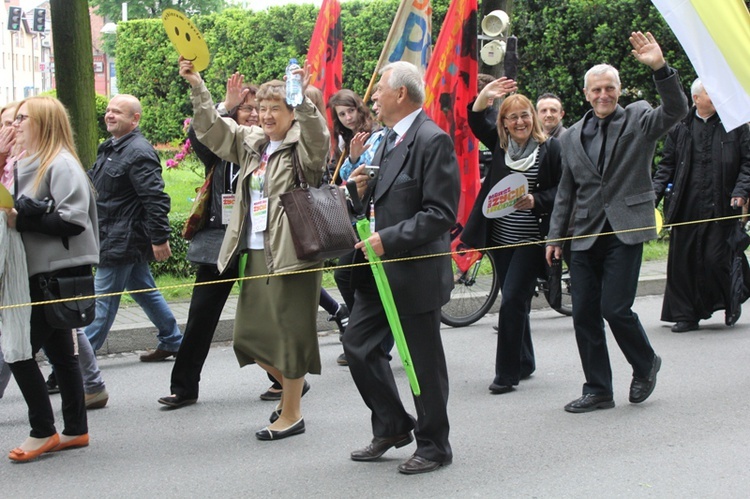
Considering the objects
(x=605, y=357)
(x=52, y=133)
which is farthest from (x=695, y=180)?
(x=52, y=133)

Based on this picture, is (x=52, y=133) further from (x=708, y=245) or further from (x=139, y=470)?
(x=708, y=245)

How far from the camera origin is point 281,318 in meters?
5.32

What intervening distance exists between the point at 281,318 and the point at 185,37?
1.47 meters

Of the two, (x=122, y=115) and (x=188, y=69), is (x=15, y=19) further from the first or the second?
(x=188, y=69)

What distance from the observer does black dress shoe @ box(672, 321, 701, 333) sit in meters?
8.27

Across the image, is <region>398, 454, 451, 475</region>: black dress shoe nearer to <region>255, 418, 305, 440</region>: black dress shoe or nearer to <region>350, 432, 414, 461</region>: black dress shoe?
<region>350, 432, 414, 461</region>: black dress shoe

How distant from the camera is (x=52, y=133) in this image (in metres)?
5.06

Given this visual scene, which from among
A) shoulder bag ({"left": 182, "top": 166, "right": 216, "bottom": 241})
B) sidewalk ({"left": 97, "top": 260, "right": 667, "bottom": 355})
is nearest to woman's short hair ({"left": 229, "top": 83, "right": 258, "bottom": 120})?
shoulder bag ({"left": 182, "top": 166, "right": 216, "bottom": 241})

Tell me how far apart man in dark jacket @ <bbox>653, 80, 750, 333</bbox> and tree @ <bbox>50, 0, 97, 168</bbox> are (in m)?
5.21

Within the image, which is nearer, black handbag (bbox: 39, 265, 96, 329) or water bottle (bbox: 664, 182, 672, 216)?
black handbag (bbox: 39, 265, 96, 329)

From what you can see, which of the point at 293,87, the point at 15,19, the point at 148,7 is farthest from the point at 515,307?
the point at 15,19

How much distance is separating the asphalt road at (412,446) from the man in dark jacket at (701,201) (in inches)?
45.2

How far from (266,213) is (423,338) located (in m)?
1.10

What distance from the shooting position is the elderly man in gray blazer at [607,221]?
567 cm
